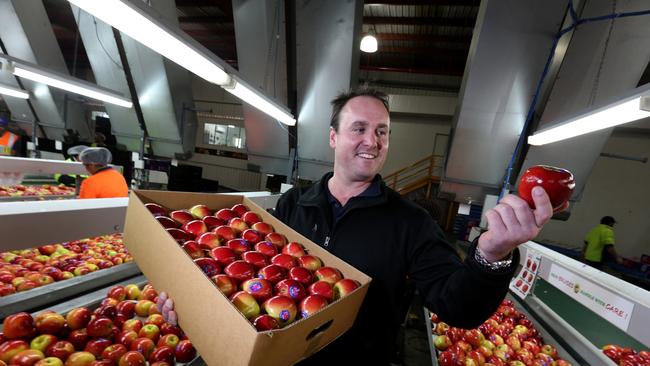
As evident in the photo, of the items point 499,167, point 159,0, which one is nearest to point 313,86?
point 159,0

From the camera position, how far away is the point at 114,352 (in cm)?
128

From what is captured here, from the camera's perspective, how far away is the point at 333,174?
1.72 m

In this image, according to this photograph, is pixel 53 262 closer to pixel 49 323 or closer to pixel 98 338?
pixel 49 323

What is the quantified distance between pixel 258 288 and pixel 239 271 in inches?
4.5

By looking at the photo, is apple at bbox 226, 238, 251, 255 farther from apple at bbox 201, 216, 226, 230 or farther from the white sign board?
the white sign board

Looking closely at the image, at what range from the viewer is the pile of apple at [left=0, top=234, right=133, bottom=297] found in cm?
167

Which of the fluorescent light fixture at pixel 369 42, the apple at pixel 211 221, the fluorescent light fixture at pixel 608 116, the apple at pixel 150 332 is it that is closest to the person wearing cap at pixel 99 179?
the apple at pixel 150 332

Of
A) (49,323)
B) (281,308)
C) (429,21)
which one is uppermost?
(429,21)

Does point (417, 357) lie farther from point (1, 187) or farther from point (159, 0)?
point (159, 0)

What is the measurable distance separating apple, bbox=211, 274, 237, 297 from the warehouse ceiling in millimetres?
7471

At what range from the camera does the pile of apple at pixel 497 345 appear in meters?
2.13

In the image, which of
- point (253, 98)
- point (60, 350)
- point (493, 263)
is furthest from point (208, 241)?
point (253, 98)

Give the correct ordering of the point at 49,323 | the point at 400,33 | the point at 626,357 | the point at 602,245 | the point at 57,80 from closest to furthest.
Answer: the point at 49,323 < the point at 626,357 < the point at 57,80 < the point at 602,245 < the point at 400,33

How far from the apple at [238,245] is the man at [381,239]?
0.28 m
